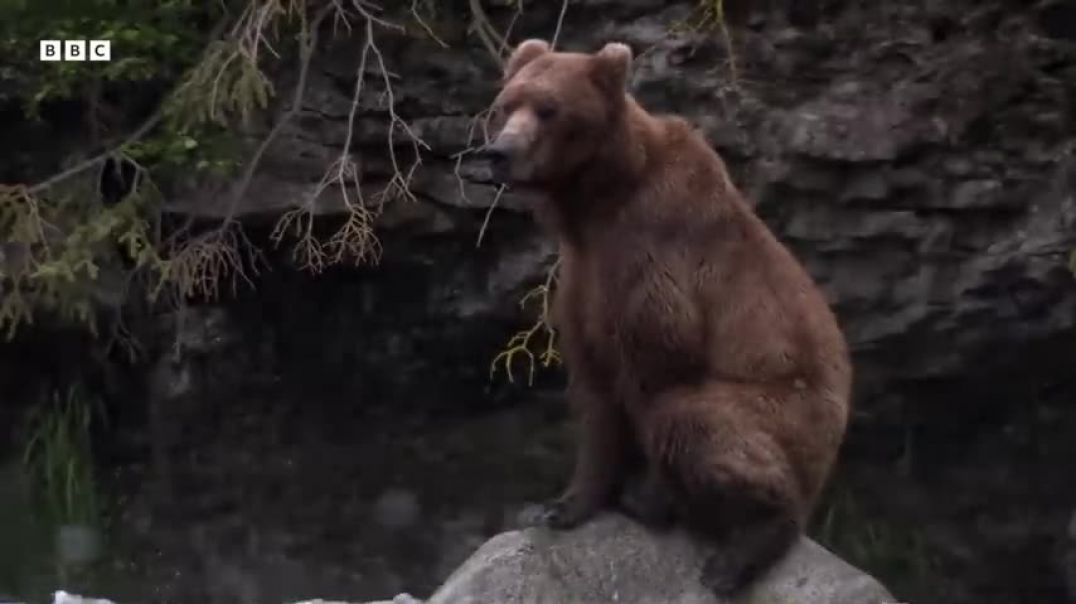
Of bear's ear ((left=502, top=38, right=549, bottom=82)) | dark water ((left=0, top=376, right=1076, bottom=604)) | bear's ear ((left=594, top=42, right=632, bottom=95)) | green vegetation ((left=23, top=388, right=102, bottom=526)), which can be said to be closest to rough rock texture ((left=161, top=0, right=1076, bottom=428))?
dark water ((left=0, top=376, right=1076, bottom=604))

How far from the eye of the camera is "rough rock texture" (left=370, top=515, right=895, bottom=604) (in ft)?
14.2

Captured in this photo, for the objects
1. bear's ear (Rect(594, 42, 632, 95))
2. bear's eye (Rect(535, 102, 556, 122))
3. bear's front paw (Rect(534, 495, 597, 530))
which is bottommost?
bear's front paw (Rect(534, 495, 597, 530))

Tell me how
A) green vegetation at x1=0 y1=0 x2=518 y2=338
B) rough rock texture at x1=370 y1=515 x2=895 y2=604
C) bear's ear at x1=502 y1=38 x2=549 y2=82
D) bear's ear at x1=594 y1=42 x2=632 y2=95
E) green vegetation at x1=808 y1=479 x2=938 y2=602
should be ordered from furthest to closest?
green vegetation at x1=808 y1=479 x2=938 y2=602 → green vegetation at x1=0 y1=0 x2=518 y2=338 → rough rock texture at x1=370 y1=515 x2=895 y2=604 → bear's ear at x1=502 y1=38 x2=549 y2=82 → bear's ear at x1=594 y1=42 x2=632 y2=95

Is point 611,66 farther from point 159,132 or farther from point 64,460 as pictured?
point 64,460

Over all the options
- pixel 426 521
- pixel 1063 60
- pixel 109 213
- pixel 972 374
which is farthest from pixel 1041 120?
pixel 109 213

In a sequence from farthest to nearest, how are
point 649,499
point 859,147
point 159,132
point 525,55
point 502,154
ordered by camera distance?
point 159,132
point 859,147
point 649,499
point 525,55
point 502,154

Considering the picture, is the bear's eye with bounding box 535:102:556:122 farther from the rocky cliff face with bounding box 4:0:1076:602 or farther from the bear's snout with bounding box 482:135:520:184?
the rocky cliff face with bounding box 4:0:1076:602

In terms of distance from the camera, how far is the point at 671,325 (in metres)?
4.12

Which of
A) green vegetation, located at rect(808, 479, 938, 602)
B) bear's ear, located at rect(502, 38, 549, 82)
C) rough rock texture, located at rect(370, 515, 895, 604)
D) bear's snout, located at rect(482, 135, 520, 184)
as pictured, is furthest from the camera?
green vegetation, located at rect(808, 479, 938, 602)

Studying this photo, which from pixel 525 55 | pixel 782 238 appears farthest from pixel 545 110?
pixel 782 238

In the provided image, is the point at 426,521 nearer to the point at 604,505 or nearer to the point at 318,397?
the point at 318,397

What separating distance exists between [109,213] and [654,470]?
134 inches

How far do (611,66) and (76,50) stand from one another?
371cm

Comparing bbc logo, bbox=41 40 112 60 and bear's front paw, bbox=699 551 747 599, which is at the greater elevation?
bbc logo, bbox=41 40 112 60
